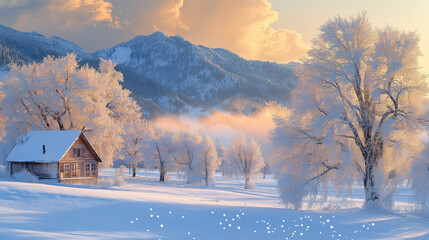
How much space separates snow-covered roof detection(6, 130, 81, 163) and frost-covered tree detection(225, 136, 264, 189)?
36.9m

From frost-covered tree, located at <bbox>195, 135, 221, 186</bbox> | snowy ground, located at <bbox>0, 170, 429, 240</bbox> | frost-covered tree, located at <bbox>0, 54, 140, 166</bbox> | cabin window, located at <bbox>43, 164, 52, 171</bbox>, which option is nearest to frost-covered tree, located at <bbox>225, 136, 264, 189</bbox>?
frost-covered tree, located at <bbox>195, 135, 221, 186</bbox>

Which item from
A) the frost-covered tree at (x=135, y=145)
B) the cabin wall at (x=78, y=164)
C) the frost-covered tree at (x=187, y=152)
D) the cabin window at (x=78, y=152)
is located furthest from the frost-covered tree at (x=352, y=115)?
the frost-covered tree at (x=135, y=145)

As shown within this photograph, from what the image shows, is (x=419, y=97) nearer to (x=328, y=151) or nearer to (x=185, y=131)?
(x=328, y=151)

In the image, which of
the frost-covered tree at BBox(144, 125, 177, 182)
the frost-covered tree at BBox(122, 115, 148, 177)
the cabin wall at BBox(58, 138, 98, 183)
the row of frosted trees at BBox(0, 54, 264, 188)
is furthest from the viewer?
the frost-covered tree at BBox(122, 115, 148, 177)

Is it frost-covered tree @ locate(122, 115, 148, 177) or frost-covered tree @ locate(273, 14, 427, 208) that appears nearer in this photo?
frost-covered tree @ locate(273, 14, 427, 208)

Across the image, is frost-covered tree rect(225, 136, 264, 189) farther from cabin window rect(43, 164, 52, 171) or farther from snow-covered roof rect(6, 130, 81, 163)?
cabin window rect(43, 164, 52, 171)

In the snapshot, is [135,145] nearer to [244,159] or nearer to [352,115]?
[244,159]

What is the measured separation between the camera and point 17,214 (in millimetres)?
12062

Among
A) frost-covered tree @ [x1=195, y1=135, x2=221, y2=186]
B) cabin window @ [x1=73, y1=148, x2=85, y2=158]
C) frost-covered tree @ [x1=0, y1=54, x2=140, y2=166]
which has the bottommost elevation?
frost-covered tree @ [x1=195, y1=135, x2=221, y2=186]

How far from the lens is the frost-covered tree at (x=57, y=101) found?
3734 cm

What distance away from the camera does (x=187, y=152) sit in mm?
65375

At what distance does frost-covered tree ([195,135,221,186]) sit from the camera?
62.2 m

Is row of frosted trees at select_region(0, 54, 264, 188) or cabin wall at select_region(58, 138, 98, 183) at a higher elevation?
row of frosted trees at select_region(0, 54, 264, 188)

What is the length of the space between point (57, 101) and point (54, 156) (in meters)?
7.81
